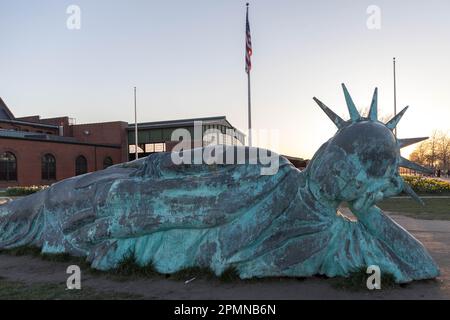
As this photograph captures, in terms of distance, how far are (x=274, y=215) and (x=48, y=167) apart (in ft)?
113

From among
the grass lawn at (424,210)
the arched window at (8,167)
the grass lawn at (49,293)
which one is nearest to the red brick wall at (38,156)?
the arched window at (8,167)

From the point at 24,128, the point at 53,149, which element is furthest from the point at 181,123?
the point at 24,128

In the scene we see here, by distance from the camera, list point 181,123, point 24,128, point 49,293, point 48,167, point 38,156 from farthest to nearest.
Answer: point 24,128 → point 181,123 → point 48,167 → point 38,156 → point 49,293

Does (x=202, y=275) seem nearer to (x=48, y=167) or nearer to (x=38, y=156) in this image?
(x=38, y=156)

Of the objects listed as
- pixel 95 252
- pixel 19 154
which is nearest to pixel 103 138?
pixel 19 154

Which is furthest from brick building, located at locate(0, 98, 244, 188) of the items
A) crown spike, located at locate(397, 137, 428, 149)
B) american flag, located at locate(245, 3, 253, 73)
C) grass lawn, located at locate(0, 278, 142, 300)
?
grass lawn, located at locate(0, 278, 142, 300)

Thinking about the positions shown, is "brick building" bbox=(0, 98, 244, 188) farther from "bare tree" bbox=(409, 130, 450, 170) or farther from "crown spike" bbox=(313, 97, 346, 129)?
"bare tree" bbox=(409, 130, 450, 170)

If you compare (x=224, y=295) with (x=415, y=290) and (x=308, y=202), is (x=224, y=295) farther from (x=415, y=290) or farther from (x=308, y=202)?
(x=415, y=290)

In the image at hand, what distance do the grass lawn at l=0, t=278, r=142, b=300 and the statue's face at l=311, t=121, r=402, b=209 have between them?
2567 mm

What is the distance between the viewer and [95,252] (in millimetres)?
5848

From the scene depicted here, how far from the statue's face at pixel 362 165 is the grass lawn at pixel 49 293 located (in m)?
2.57

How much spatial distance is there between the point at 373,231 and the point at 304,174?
1.11 m

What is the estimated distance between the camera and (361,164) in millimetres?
4680

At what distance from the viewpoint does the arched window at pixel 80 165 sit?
39403 mm
